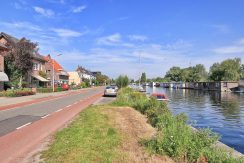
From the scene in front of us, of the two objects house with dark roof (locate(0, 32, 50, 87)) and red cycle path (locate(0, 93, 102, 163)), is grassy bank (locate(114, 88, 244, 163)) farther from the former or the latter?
house with dark roof (locate(0, 32, 50, 87))

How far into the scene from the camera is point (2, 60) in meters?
42.6

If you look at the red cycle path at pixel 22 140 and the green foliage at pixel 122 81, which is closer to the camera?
the red cycle path at pixel 22 140

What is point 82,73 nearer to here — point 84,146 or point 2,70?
point 2,70

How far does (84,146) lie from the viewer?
787cm

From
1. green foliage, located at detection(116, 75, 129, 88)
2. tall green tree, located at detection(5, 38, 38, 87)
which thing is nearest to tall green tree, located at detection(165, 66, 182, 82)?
green foliage, located at detection(116, 75, 129, 88)

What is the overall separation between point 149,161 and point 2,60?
4070cm

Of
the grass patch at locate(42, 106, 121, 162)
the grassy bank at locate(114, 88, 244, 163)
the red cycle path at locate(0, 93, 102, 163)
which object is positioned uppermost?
the grassy bank at locate(114, 88, 244, 163)

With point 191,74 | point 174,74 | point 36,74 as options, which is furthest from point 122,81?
point 174,74

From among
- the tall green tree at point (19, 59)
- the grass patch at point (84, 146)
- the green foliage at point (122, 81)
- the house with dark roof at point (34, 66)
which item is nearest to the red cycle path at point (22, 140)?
the grass patch at point (84, 146)

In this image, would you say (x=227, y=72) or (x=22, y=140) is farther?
(x=227, y=72)

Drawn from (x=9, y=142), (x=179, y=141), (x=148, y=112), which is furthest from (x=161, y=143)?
(x=148, y=112)

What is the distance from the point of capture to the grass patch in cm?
679

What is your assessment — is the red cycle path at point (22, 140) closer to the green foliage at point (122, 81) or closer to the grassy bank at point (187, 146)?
the grassy bank at point (187, 146)

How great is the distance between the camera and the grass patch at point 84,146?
6.79 m
